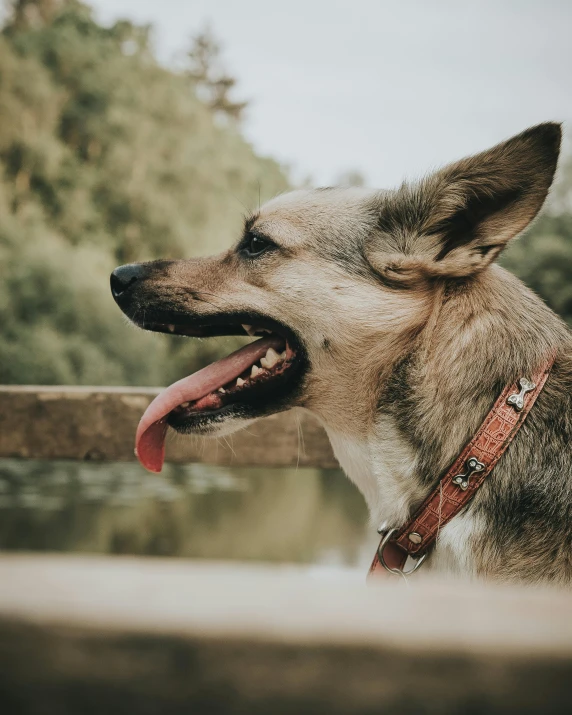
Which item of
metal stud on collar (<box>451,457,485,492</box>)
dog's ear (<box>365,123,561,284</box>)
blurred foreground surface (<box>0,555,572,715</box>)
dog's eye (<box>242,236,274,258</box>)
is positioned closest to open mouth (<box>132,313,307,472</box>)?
dog's eye (<box>242,236,274,258</box>)

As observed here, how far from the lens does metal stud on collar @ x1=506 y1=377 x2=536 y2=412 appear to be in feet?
6.51

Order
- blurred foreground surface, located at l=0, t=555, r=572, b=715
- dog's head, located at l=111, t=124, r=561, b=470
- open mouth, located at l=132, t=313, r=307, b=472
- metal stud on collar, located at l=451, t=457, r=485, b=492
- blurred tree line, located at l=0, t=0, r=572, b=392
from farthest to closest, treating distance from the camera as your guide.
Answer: blurred tree line, located at l=0, t=0, r=572, b=392 < open mouth, located at l=132, t=313, r=307, b=472 < dog's head, located at l=111, t=124, r=561, b=470 < metal stud on collar, located at l=451, t=457, r=485, b=492 < blurred foreground surface, located at l=0, t=555, r=572, b=715

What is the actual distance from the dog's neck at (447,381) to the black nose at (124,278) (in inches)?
43.6

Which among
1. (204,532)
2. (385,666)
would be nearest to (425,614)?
(385,666)

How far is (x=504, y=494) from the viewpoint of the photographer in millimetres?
1956

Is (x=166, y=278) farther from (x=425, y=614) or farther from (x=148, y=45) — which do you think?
(x=148, y=45)

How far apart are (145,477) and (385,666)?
17527 millimetres

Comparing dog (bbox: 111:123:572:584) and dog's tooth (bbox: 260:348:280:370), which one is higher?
dog (bbox: 111:123:572:584)

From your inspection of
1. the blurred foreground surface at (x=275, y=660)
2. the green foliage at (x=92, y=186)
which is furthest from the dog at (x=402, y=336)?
the green foliage at (x=92, y=186)

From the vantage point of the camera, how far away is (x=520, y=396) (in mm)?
1992

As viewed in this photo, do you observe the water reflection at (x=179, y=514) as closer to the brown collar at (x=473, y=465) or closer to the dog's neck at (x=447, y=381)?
the dog's neck at (x=447, y=381)

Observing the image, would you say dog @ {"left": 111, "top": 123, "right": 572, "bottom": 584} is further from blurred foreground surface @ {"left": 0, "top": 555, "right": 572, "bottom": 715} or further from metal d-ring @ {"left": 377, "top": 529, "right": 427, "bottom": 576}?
blurred foreground surface @ {"left": 0, "top": 555, "right": 572, "bottom": 715}

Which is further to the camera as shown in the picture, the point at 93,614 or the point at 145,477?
the point at 145,477

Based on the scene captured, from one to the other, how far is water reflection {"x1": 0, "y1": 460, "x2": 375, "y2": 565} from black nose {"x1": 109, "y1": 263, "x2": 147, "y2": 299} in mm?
10760
